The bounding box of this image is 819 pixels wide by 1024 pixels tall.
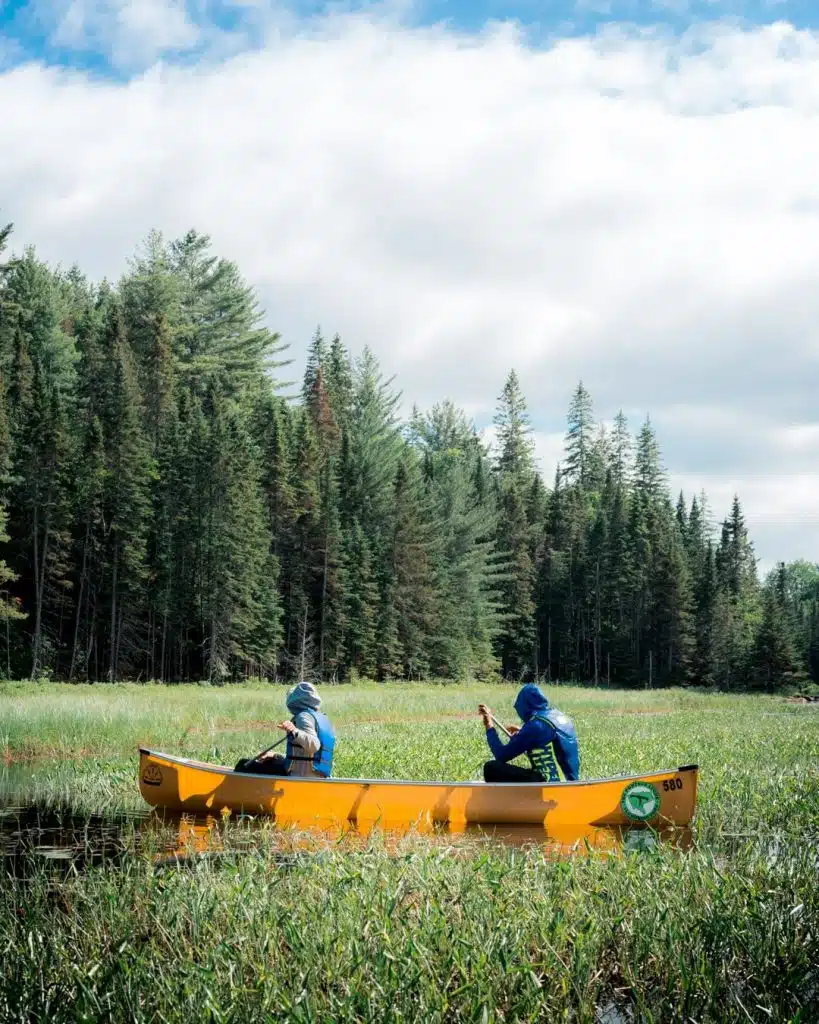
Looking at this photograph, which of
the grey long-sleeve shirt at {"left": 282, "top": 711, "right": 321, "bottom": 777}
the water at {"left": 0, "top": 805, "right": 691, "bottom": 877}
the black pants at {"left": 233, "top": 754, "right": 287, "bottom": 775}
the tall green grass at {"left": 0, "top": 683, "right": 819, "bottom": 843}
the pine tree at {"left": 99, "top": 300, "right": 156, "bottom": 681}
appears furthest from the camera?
the pine tree at {"left": 99, "top": 300, "right": 156, "bottom": 681}

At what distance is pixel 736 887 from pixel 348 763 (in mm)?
9221

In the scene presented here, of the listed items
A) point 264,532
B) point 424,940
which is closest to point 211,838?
point 424,940

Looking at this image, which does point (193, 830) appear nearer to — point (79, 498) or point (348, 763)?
point (348, 763)

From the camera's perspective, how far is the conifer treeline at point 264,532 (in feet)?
142

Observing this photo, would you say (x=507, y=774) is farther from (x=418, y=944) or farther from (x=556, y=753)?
(x=418, y=944)

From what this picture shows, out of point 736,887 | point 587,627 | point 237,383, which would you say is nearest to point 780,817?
point 736,887

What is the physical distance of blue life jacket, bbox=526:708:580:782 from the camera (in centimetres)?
1102

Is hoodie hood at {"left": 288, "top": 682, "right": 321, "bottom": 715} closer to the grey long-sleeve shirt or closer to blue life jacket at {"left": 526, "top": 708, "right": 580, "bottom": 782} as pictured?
the grey long-sleeve shirt

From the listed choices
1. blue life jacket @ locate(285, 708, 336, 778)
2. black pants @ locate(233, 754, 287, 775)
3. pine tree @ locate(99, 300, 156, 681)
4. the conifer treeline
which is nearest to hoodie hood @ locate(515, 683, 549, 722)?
blue life jacket @ locate(285, 708, 336, 778)

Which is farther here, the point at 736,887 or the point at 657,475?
the point at 657,475

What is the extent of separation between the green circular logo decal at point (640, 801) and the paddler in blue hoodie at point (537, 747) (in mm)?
770

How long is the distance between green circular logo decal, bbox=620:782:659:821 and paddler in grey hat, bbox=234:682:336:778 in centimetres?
335

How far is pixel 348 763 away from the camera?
48.7ft

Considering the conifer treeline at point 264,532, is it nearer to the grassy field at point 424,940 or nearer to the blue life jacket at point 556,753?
the blue life jacket at point 556,753
